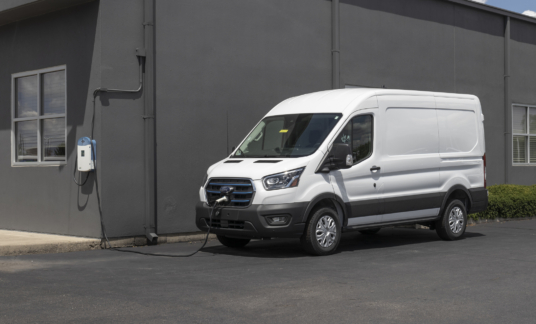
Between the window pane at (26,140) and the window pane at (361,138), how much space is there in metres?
6.29

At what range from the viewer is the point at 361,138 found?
10281mm

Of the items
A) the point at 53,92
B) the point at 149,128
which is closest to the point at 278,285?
the point at 149,128

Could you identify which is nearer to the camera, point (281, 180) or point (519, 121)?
point (281, 180)

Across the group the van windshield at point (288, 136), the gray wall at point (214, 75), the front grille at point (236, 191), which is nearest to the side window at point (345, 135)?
the van windshield at point (288, 136)

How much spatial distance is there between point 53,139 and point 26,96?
4.42ft

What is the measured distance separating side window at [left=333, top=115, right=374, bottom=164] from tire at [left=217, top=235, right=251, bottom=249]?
228 cm

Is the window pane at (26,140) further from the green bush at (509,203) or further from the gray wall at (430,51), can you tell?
the green bush at (509,203)

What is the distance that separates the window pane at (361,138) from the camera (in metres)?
10.2

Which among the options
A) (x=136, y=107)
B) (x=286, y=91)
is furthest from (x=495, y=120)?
(x=136, y=107)

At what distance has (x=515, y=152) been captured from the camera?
751 inches

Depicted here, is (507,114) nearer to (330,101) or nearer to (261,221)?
(330,101)

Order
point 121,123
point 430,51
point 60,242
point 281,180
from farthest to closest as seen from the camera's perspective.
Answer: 1. point 430,51
2. point 121,123
3. point 60,242
4. point 281,180

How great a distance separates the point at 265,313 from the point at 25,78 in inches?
350

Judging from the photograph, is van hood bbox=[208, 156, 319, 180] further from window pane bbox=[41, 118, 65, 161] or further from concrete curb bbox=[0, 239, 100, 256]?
window pane bbox=[41, 118, 65, 161]
